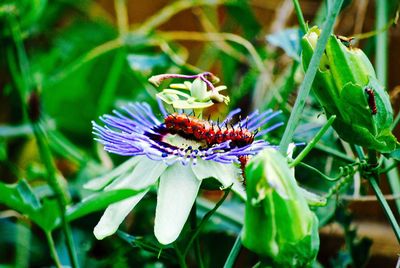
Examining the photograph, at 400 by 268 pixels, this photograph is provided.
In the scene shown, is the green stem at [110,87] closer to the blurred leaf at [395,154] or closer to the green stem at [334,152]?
the green stem at [334,152]

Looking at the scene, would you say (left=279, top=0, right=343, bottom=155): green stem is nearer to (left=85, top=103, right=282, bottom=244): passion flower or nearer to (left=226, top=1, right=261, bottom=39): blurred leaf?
(left=85, top=103, right=282, bottom=244): passion flower

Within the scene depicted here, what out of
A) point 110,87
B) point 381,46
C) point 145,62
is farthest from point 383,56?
point 110,87

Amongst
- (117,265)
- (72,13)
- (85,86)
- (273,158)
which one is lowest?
(117,265)

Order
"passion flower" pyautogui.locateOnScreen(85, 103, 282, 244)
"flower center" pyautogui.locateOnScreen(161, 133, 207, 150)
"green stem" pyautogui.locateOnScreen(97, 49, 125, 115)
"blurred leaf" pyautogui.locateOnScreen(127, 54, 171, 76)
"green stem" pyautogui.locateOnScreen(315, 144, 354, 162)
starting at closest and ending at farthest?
"passion flower" pyautogui.locateOnScreen(85, 103, 282, 244) → "flower center" pyautogui.locateOnScreen(161, 133, 207, 150) → "green stem" pyautogui.locateOnScreen(315, 144, 354, 162) → "blurred leaf" pyautogui.locateOnScreen(127, 54, 171, 76) → "green stem" pyautogui.locateOnScreen(97, 49, 125, 115)

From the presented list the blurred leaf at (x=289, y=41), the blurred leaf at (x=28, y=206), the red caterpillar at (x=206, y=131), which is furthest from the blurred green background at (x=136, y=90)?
the blurred leaf at (x=28, y=206)

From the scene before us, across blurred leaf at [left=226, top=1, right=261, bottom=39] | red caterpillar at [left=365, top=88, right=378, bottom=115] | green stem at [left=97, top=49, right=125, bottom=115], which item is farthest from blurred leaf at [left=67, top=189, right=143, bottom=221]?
blurred leaf at [left=226, top=1, right=261, bottom=39]

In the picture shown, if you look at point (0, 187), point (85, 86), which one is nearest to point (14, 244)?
point (85, 86)

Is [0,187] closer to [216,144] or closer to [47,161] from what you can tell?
[47,161]

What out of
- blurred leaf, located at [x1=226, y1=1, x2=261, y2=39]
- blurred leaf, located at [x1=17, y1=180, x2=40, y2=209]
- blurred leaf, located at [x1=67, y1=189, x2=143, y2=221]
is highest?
blurred leaf, located at [x1=226, y1=1, x2=261, y2=39]
